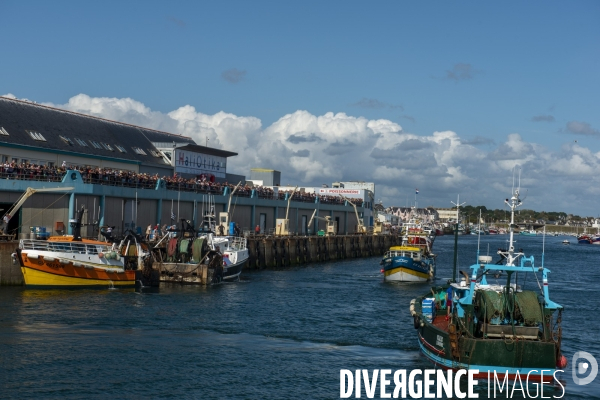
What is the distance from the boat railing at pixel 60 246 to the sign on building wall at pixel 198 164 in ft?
116

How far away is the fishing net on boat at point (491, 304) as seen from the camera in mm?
25781

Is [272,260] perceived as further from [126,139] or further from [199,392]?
[199,392]

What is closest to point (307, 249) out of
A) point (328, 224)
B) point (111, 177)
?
point (328, 224)

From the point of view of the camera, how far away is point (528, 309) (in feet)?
83.9

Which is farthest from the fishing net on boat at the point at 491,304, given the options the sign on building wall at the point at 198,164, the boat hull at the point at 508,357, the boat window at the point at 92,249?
the sign on building wall at the point at 198,164

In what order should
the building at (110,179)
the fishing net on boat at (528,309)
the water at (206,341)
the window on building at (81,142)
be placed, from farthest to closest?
the window on building at (81,142)
the building at (110,179)
the fishing net on boat at (528,309)
the water at (206,341)

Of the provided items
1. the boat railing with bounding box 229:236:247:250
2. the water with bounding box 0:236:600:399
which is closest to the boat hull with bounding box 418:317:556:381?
the water with bounding box 0:236:600:399

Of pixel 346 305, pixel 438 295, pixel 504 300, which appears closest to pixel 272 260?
pixel 346 305

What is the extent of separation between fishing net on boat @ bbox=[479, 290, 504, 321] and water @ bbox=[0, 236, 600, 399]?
104 inches

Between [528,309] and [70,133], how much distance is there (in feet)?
172

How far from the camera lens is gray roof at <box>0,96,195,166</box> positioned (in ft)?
201

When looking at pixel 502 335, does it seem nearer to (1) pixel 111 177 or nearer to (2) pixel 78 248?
(2) pixel 78 248

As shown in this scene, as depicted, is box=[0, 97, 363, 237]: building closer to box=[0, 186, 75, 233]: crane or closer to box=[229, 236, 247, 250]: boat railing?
box=[0, 186, 75, 233]: crane

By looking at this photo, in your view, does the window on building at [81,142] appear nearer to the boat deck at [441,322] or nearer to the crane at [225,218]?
the crane at [225,218]
